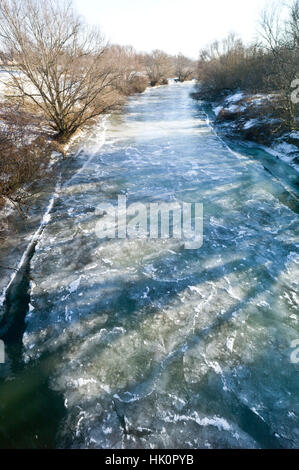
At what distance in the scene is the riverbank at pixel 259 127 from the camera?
1062 centimetres

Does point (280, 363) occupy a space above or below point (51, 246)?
below

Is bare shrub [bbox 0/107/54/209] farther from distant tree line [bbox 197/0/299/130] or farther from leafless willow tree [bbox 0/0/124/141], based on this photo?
distant tree line [bbox 197/0/299/130]

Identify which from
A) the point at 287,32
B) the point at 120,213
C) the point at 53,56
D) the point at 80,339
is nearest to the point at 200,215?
the point at 120,213

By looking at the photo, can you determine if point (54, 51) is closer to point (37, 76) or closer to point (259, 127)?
point (37, 76)

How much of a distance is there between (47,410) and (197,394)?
1858 mm

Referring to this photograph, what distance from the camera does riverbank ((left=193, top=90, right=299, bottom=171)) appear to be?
10.6m

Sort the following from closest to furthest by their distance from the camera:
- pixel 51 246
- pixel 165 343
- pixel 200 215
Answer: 1. pixel 165 343
2. pixel 51 246
3. pixel 200 215

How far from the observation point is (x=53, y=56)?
1037 centimetres

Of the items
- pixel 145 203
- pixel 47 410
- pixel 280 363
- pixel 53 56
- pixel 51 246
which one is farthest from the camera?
pixel 53 56

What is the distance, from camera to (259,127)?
1288 centimetres

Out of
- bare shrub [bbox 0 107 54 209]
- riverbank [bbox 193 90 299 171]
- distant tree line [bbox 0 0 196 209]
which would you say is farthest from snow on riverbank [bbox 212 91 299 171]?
bare shrub [bbox 0 107 54 209]

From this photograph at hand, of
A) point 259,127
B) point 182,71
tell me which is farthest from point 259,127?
point 182,71

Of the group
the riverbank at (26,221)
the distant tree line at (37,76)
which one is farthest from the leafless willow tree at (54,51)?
the riverbank at (26,221)
